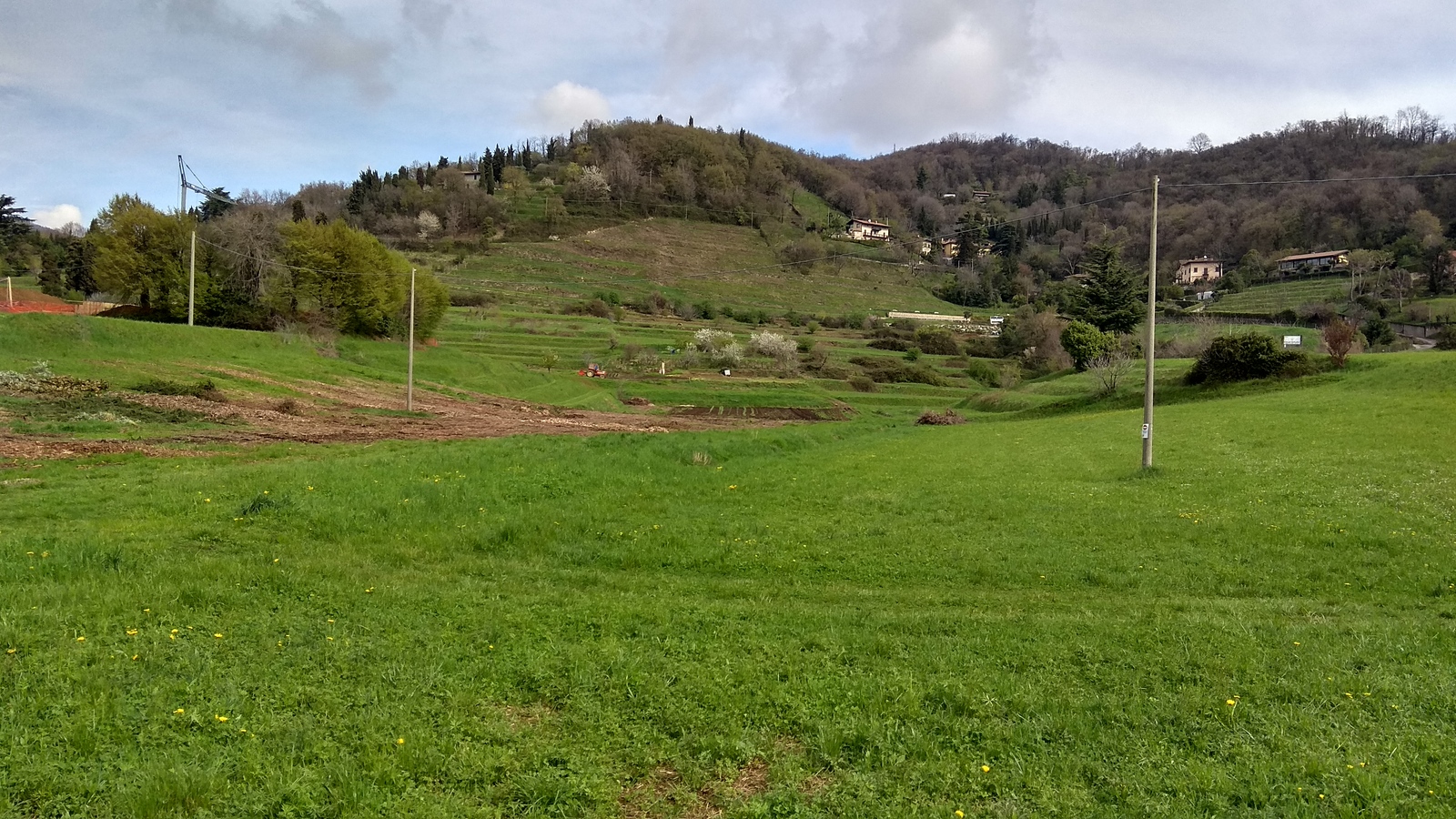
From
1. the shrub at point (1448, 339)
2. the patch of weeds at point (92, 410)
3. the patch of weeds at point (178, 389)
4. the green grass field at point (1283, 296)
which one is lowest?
the patch of weeds at point (92, 410)

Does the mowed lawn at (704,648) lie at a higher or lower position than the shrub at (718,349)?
lower

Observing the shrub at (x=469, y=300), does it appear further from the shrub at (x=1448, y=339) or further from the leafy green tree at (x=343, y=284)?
the shrub at (x=1448, y=339)

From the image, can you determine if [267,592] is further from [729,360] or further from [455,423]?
[729,360]

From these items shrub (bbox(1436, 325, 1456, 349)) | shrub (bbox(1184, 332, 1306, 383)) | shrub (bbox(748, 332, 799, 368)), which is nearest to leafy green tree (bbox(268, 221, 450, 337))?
shrub (bbox(748, 332, 799, 368))

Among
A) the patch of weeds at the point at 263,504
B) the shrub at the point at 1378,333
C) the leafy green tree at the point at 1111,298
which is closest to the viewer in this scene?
the patch of weeds at the point at 263,504

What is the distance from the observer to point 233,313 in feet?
184

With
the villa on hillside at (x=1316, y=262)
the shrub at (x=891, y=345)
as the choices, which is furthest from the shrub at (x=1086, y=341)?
the villa on hillside at (x=1316, y=262)

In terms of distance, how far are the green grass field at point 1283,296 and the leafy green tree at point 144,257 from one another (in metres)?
116

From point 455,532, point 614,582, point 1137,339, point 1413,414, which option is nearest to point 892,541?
point 614,582

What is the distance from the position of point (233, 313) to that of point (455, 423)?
34856 mm

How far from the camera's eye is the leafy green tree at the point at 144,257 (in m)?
52.8

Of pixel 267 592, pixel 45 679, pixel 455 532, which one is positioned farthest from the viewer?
pixel 455 532

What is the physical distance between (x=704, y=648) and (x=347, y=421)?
26968 millimetres

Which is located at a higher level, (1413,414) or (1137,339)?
(1137,339)
